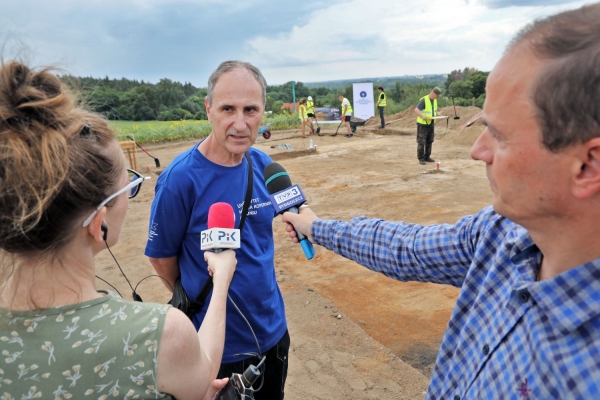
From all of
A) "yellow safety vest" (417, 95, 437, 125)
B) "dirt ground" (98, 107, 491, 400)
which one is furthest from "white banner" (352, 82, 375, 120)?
"yellow safety vest" (417, 95, 437, 125)

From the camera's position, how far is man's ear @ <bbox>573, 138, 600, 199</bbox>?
0.94 m

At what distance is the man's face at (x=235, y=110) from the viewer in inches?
91.4

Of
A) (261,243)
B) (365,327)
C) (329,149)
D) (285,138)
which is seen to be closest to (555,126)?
(261,243)

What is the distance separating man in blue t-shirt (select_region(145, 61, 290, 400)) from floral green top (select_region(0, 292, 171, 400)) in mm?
1019

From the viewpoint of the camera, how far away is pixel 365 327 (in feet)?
14.7

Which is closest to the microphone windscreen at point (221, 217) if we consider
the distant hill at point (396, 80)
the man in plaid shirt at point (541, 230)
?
the man in plaid shirt at point (541, 230)

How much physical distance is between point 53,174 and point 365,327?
3.90m

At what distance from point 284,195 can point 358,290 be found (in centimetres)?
338

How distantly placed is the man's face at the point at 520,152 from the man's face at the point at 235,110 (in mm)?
1442

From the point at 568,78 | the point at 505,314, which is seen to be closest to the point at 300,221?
the point at 505,314

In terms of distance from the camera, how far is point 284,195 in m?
2.22

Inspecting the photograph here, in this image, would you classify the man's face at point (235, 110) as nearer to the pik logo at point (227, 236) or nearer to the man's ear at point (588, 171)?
the pik logo at point (227, 236)

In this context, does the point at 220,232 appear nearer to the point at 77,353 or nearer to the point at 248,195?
the point at 248,195

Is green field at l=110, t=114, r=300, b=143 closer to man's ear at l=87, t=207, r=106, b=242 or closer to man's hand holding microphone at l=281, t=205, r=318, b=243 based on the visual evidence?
man's hand holding microphone at l=281, t=205, r=318, b=243
